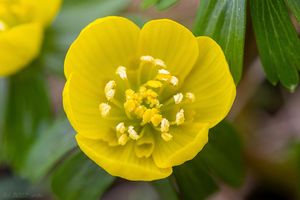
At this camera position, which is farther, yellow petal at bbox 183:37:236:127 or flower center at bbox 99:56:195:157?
flower center at bbox 99:56:195:157

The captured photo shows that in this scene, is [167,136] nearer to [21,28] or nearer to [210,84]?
[210,84]

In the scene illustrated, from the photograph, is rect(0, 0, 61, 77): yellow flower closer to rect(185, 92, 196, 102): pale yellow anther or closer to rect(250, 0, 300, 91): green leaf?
rect(185, 92, 196, 102): pale yellow anther

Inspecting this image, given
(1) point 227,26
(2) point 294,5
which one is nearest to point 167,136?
(1) point 227,26

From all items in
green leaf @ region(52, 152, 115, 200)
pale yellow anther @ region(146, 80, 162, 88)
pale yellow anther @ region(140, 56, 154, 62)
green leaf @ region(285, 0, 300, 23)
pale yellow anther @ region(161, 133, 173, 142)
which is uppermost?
green leaf @ region(285, 0, 300, 23)

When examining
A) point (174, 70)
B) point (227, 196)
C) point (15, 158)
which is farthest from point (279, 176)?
point (15, 158)

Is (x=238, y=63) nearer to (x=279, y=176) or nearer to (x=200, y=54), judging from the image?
(x=200, y=54)

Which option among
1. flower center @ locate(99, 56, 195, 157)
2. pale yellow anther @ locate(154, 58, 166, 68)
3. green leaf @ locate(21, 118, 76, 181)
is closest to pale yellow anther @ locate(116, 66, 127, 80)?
flower center @ locate(99, 56, 195, 157)

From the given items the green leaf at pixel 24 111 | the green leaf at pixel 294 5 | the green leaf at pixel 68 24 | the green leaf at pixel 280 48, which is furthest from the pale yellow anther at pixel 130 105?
the green leaf at pixel 24 111

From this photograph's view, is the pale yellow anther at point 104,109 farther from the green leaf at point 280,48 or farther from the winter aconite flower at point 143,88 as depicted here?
the green leaf at point 280,48
